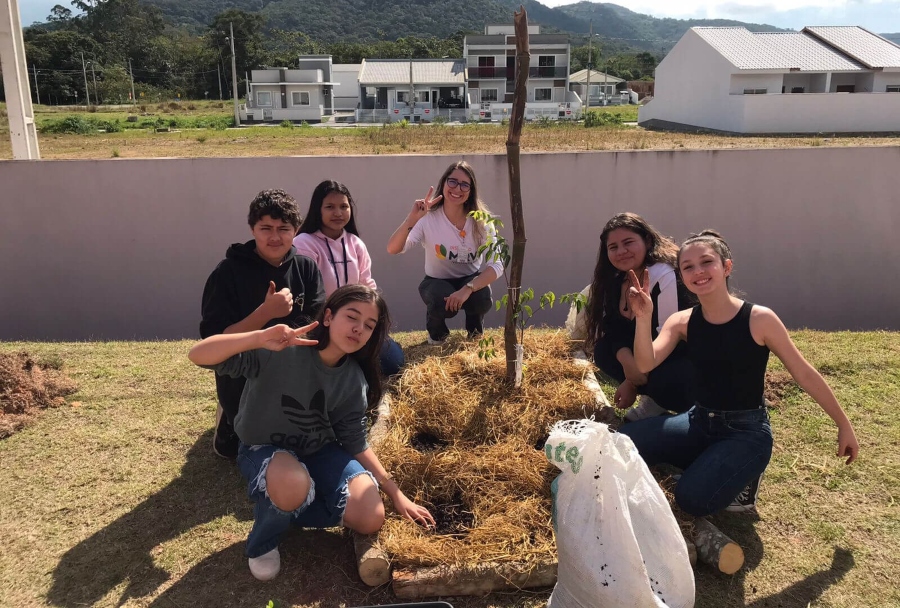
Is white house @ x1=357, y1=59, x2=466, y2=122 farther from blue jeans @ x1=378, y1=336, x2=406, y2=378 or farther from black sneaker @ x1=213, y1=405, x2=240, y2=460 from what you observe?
black sneaker @ x1=213, y1=405, x2=240, y2=460

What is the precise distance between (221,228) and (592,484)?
5367 mm

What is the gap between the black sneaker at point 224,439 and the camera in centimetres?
297

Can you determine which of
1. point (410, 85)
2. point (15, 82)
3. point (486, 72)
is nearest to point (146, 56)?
point (410, 85)

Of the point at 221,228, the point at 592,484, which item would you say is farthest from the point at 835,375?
the point at 221,228

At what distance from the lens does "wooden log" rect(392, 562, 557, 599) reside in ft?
6.99

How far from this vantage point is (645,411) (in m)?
3.22

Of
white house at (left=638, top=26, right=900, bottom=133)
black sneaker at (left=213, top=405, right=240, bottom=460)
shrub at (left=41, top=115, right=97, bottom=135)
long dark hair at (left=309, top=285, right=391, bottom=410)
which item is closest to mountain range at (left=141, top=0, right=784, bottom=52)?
white house at (left=638, top=26, right=900, bottom=133)

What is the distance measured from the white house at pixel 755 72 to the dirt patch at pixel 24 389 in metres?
19.3

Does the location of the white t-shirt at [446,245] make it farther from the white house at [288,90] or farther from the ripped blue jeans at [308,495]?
the white house at [288,90]

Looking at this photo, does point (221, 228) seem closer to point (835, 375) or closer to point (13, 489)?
point (13, 489)

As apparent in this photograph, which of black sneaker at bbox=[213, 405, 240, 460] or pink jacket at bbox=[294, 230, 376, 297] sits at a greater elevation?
pink jacket at bbox=[294, 230, 376, 297]

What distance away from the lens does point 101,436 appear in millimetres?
3295

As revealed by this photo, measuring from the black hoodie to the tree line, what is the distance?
47.2m

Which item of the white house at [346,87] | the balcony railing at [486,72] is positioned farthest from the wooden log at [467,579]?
the white house at [346,87]
